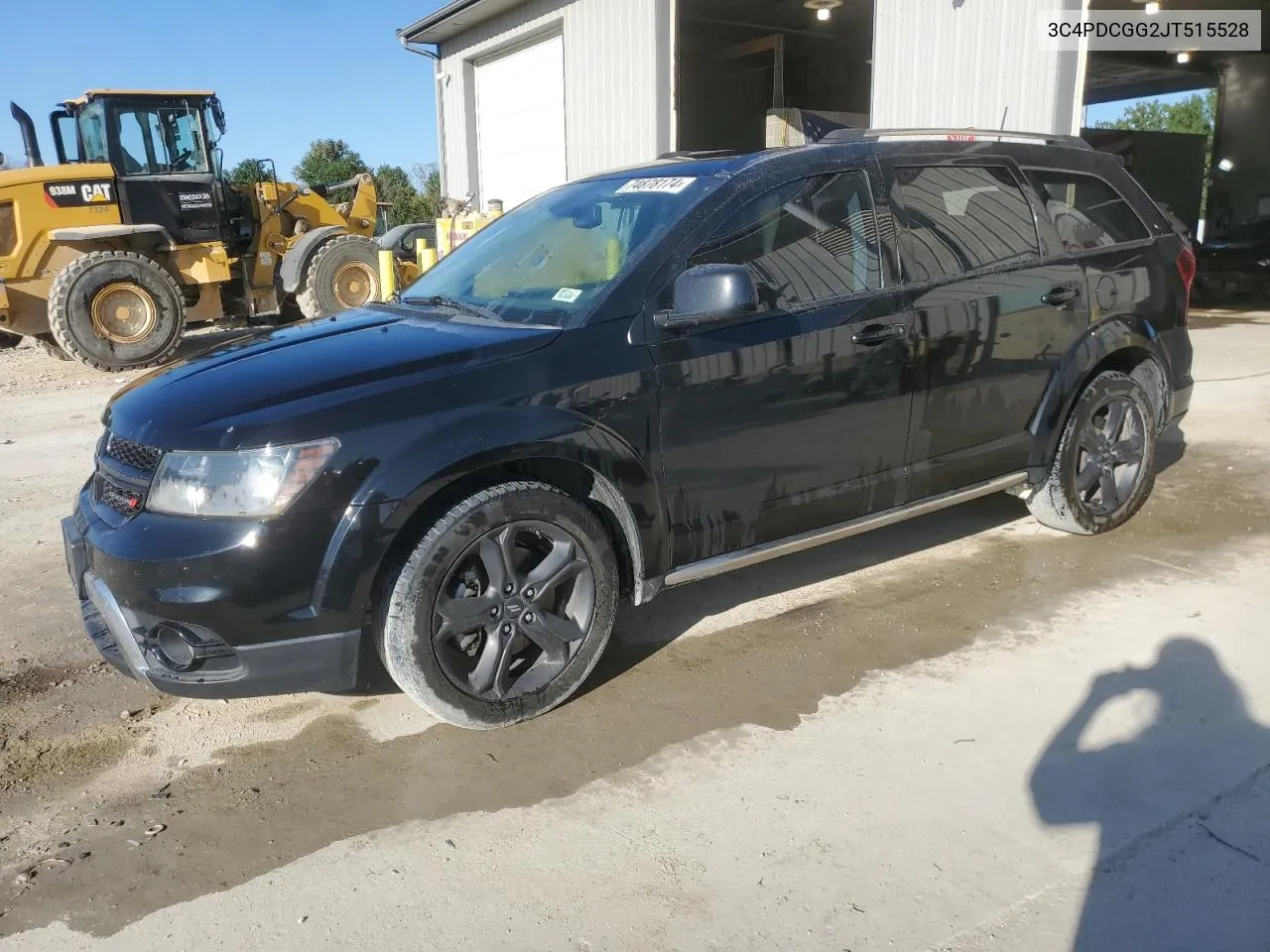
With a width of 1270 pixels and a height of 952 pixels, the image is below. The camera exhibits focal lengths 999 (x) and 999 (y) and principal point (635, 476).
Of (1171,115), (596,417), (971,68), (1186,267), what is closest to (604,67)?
(971,68)

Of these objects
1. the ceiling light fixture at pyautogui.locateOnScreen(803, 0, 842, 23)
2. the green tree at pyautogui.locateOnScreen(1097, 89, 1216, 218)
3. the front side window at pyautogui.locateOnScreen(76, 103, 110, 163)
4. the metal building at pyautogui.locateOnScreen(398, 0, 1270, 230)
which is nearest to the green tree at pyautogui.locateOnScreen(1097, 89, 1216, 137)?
the green tree at pyautogui.locateOnScreen(1097, 89, 1216, 218)

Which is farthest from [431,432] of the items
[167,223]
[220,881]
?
[167,223]

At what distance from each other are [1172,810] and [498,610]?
1964 millimetres

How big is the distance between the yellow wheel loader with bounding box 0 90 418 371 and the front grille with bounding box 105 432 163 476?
8.02 metres

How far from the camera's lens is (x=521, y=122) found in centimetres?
1564

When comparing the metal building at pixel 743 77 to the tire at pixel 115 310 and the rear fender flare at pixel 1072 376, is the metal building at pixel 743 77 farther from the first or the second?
the tire at pixel 115 310

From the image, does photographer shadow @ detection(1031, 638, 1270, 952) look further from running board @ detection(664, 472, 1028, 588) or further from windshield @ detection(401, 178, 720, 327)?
windshield @ detection(401, 178, 720, 327)

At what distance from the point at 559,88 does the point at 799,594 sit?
39.5 ft

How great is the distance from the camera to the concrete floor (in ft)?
7.68

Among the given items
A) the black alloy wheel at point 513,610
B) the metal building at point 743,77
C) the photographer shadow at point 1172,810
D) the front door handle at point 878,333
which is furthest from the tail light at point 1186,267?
the black alloy wheel at point 513,610

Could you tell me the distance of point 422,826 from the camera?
8.93 ft

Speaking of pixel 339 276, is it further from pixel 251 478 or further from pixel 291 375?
pixel 251 478

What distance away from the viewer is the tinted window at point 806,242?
11.5 ft

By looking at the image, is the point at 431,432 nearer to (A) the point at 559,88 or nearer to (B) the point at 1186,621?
(B) the point at 1186,621
